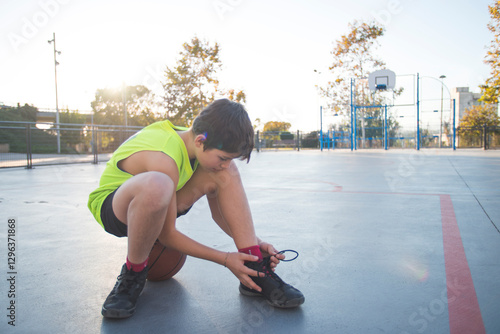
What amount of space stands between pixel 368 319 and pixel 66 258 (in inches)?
53.3

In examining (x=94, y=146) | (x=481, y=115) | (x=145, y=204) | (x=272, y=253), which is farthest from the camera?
(x=481, y=115)

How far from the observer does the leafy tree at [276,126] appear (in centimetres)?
3991

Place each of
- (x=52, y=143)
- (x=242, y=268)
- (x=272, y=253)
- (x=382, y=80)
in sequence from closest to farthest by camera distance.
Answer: (x=242, y=268), (x=272, y=253), (x=52, y=143), (x=382, y=80)

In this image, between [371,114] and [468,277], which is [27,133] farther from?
[371,114]

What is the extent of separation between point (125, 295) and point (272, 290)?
0.49 meters

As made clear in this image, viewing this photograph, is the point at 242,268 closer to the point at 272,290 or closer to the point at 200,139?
the point at 272,290

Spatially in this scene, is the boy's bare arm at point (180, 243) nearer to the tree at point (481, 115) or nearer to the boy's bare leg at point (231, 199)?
the boy's bare leg at point (231, 199)

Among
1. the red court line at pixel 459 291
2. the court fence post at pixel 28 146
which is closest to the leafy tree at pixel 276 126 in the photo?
the court fence post at pixel 28 146

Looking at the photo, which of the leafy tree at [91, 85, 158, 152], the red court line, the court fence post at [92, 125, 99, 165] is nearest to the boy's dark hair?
the red court line

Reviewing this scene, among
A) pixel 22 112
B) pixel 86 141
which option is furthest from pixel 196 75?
pixel 22 112

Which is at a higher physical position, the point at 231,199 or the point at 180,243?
the point at 231,199

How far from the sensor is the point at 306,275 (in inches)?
61.5

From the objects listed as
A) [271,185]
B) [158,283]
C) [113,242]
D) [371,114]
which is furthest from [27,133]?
[371,114]

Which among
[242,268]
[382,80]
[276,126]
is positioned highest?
[382,80]
